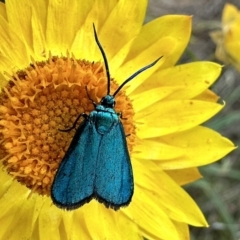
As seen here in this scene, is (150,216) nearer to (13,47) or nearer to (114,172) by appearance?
(114,172)

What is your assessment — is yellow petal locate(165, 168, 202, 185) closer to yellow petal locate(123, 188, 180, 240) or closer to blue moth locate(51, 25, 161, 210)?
yellow petal locate(123, 188, 180, 240)

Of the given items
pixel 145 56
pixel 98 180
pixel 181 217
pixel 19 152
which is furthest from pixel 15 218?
pixel 145 56

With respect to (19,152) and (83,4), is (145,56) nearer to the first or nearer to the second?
(83,4)

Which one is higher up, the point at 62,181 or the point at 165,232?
the point at 62,181

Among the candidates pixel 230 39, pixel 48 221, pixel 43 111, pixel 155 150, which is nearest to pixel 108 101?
pixel 43 111

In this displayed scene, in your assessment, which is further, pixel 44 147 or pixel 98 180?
pixel 44 147

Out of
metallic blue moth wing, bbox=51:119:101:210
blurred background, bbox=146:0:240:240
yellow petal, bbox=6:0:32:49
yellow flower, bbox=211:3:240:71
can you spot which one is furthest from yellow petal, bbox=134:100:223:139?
blurred background, bbox=146:0:240:240
